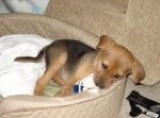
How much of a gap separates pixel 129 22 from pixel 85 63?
0.47 m

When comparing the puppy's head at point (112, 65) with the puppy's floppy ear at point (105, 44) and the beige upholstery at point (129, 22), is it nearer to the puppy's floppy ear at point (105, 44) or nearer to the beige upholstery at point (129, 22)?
the puppy's floppy ear at point (105, 44)

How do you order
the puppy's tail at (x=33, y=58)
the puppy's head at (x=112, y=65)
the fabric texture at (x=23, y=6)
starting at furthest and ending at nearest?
the fabric texture at (x=23, y=6) → the puppy's tail at (x=33, y=58) → the puppy's head at (x=112, y=65)

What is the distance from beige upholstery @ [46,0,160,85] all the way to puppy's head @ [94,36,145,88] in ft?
1.43

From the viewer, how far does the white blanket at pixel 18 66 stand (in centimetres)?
200

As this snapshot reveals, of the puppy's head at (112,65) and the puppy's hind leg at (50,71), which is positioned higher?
the puppy's head at (112,65)

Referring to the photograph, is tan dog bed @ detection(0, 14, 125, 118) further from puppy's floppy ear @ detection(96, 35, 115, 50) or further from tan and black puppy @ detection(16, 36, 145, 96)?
puppy's floppy ear @ detection(96, 35, 115, 50)

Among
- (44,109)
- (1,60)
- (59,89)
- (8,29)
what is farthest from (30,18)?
(44,109)

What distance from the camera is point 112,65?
70.9 inches

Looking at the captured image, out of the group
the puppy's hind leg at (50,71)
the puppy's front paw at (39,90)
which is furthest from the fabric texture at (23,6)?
the puppy's front paw at (39,90)

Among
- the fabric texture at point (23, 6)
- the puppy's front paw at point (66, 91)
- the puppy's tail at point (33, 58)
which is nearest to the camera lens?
the puppy's front paw at point (66, 91)

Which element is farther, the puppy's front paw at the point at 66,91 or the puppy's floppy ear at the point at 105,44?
the puppy's front paw at the point at 66,91

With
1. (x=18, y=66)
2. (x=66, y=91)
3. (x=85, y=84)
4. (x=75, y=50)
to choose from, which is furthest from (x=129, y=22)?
(x=18, y=66)

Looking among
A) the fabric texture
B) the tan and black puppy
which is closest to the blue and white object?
the tan and black puppy

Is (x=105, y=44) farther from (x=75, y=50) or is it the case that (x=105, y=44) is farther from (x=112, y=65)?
(x=75, y=50)
